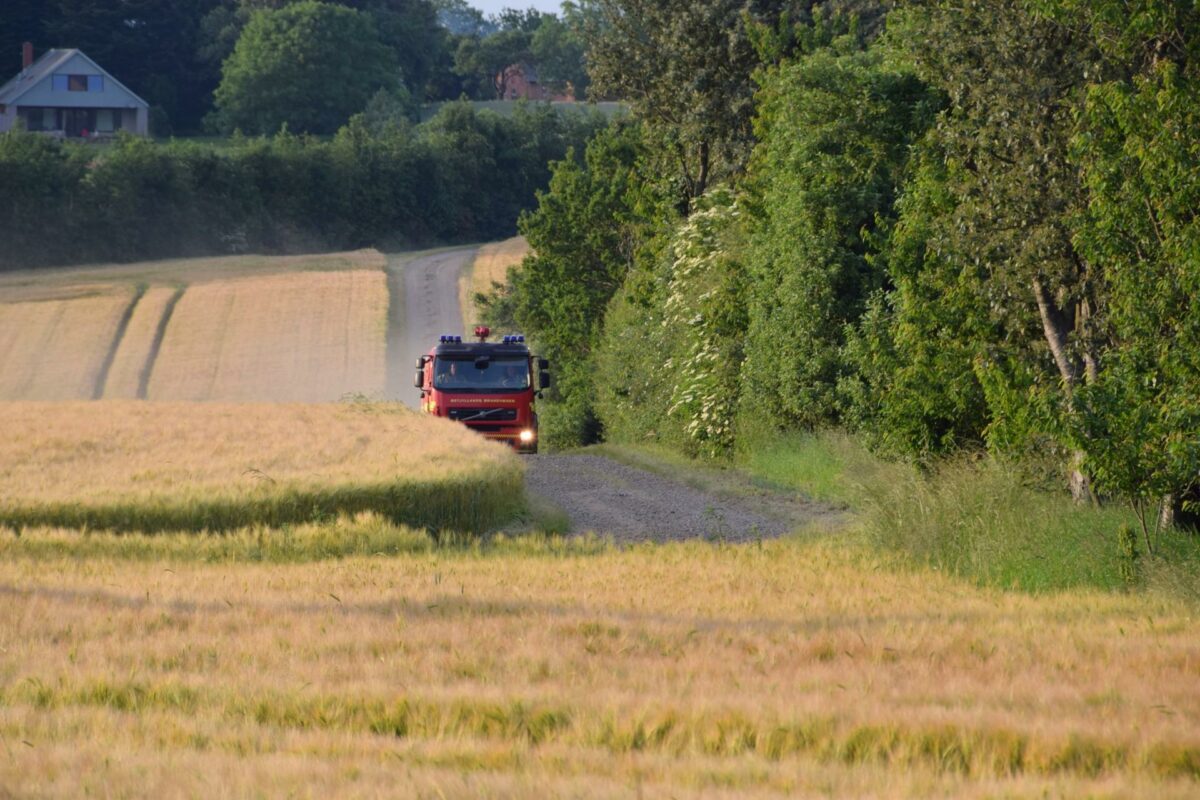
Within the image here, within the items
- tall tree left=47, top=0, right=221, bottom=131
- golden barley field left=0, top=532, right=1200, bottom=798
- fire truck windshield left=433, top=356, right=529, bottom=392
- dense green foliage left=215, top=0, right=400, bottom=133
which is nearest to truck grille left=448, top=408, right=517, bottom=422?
fire truck windshield left=433, top=356, right=529, bottom=392

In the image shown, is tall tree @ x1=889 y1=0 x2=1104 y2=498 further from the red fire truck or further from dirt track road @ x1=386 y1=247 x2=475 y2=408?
dirt track road @ x1=386 y1=247 x2=475 y2=408

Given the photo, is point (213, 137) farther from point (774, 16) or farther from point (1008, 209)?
point (1008, 209)

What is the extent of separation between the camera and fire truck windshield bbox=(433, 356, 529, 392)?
37.9 metres

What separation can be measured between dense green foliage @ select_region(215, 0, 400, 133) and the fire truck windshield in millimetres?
74725

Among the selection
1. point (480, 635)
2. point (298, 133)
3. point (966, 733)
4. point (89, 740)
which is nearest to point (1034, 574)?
point (480, 635)

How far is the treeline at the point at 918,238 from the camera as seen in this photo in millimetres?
Result: 16672

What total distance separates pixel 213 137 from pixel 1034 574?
103 meters

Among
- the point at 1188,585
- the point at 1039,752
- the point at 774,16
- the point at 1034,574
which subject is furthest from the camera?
the point at 774,16

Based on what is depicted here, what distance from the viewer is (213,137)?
373 ft

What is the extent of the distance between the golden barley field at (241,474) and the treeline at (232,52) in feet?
260

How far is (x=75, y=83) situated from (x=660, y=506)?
9366cm

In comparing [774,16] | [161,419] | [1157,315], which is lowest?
[161,419]

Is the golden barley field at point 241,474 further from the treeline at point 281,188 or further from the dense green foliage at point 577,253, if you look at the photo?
the treeline at point 281,188

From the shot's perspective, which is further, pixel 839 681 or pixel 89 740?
pixel 839 681
